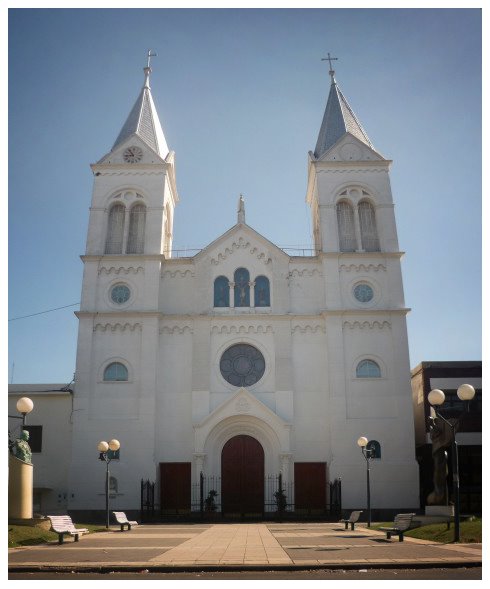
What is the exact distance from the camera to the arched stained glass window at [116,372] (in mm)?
34406

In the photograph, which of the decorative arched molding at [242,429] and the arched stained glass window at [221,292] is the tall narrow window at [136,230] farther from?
the decorative arched molding at [242,429]

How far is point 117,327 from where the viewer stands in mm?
35094

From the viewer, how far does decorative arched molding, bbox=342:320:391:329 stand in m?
35.1

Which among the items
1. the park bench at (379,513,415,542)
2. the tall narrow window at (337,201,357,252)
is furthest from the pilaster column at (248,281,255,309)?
the park bench at (379,513,415,542)

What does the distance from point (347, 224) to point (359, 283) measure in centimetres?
433

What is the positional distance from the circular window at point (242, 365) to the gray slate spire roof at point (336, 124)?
14.1 meters

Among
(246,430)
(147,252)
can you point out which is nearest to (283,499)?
(246,430)

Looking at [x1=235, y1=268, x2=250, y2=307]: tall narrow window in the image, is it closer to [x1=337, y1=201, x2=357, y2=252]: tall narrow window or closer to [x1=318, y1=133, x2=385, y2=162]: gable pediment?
[x1=337, y1=201, x2=357, y2=252]: tall narrow window


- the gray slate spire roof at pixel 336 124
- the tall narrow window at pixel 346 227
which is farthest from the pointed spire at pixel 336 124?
the tall narrow window at pixel 346 227

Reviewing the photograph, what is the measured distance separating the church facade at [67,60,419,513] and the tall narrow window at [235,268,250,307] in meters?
0.12
